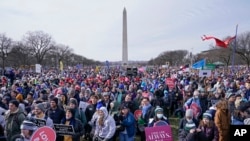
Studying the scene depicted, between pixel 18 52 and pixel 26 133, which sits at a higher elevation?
pixel 18 52

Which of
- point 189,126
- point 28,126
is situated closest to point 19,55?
point 28,126

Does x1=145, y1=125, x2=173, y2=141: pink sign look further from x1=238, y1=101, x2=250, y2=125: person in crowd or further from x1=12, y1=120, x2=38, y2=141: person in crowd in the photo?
x1=12, y1=120, x2=38, y2=141: person in crowd

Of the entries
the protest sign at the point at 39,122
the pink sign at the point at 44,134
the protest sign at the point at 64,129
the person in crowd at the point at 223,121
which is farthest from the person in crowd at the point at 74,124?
the person in crowd at the point at 223,121

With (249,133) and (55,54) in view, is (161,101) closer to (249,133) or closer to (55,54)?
(249,133)

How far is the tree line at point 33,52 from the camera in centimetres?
6806

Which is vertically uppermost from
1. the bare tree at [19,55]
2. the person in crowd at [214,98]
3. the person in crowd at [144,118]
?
the bare tree at [19,55]

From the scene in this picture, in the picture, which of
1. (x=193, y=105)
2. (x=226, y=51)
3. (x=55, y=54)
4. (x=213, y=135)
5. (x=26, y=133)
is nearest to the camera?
(x=26, y=133)

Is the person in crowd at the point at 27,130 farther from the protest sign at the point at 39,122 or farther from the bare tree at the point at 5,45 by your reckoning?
the bare tree at the point at 5,45

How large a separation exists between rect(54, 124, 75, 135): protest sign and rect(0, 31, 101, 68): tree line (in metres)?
58.8

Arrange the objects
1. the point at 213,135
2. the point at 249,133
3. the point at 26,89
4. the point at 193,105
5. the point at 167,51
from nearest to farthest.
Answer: the point at 249,133 < the point at 213,135 < the point at 193,105 < the point at 26,89 < the point at 167,51

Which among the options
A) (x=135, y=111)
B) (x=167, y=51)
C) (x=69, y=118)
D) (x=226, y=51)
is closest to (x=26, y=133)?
(x=69, y=118)

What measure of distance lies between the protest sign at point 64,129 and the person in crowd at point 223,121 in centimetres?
294

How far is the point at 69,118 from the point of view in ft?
22.7

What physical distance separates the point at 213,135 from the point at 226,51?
2486 inches
